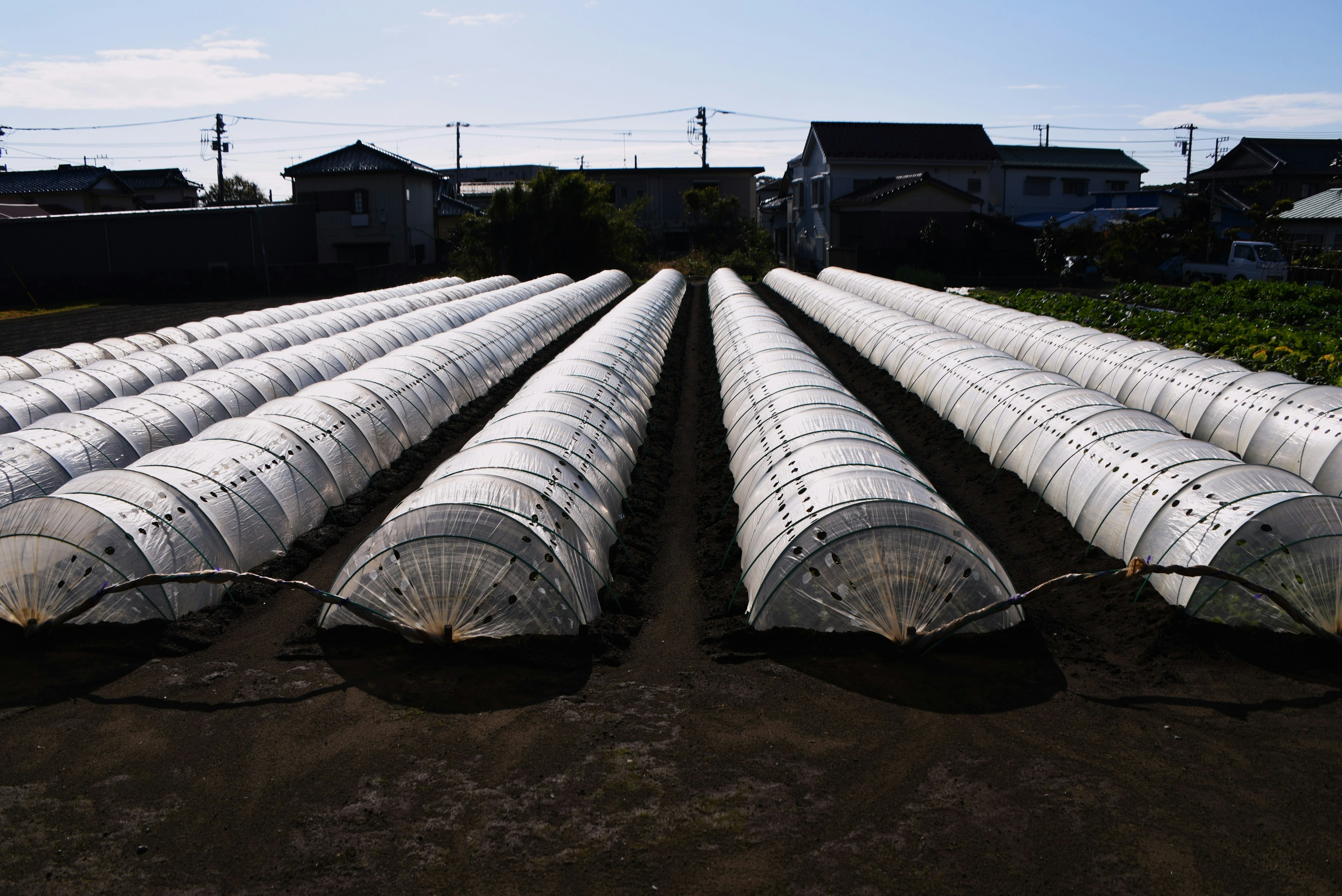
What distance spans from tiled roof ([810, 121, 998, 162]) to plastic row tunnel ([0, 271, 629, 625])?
45.9 meters

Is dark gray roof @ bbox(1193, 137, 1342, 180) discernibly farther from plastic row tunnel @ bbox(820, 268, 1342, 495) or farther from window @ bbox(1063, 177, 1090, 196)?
plastic row tunnel @ bbox(820, 268, 1342, 495)

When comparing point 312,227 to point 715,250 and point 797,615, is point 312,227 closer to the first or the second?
point 715,250

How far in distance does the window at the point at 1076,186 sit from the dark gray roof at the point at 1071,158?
89 centimetres

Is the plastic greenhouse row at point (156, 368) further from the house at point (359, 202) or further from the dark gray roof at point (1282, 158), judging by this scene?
the dark gray roof at point (1282, 158)

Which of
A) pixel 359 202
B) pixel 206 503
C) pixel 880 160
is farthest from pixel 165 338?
pixel 880 160

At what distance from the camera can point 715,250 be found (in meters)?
67.1

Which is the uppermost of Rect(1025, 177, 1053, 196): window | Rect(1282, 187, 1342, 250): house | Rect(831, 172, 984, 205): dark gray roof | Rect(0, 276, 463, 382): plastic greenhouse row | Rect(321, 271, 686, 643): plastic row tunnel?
Rect(1025, 177, 1053, 196): window

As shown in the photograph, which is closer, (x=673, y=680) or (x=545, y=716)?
(x=545, y=716)

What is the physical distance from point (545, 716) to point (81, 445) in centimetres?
1049

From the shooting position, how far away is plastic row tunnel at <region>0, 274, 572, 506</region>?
13516 millimetres

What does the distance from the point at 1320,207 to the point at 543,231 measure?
1741 inches

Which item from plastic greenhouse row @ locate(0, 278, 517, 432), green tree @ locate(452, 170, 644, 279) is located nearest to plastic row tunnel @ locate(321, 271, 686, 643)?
plastic greenhouse row @ locate(0, 278, 517, 432)

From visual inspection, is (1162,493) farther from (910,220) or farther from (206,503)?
(910,220)

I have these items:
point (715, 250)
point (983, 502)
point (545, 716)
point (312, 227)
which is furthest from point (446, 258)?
point (545, 716)
